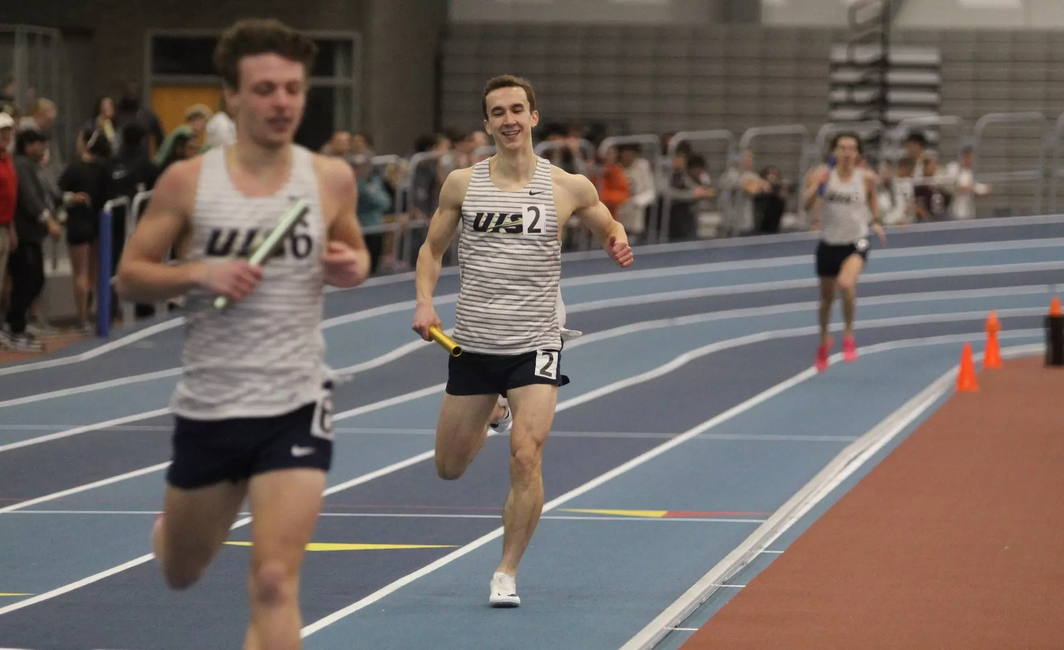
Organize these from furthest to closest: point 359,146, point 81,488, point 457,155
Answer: point 457,155
point 359,146
point 81,488

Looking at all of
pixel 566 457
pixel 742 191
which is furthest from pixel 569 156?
pixel 566 457

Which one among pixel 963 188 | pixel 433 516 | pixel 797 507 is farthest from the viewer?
pixel 963 188

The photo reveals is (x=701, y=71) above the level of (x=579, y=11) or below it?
below

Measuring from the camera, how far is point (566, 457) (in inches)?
503

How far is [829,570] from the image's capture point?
8.62 m

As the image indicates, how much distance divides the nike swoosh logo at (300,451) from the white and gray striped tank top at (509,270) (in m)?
2.66

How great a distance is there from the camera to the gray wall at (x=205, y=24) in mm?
29609

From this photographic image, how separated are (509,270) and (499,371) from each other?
0.43m

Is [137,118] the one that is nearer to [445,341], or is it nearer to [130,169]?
[130,169]

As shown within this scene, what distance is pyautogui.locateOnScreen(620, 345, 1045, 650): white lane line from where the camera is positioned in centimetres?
740

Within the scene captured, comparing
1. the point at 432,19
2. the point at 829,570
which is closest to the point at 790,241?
the point at 432,19

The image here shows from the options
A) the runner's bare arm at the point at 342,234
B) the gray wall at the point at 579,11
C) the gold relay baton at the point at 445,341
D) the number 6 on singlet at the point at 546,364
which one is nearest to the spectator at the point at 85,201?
the number 6 on singlet at the point at 546,364

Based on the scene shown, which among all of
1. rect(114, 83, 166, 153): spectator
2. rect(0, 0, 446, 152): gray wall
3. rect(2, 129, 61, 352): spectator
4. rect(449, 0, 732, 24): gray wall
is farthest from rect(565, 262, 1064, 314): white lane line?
rect(449, 0, 732, 24): gray wall

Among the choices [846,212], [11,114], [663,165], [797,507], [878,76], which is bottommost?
[797,507]
